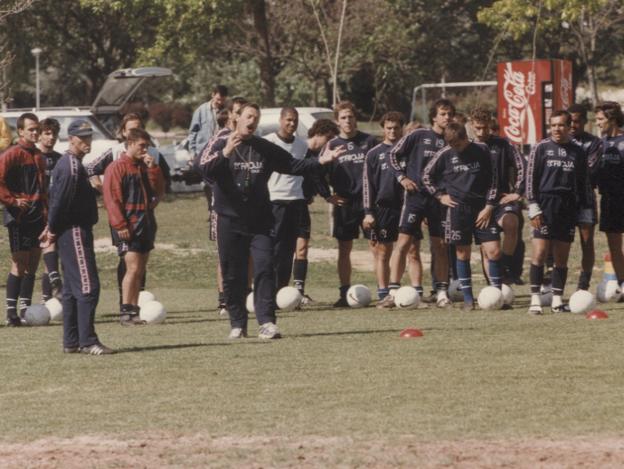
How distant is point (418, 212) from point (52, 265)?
13.5ft

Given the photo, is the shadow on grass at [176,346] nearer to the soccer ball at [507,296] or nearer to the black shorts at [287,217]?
the black shorts at [287,217]

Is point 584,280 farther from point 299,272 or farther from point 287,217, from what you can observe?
point 287,217

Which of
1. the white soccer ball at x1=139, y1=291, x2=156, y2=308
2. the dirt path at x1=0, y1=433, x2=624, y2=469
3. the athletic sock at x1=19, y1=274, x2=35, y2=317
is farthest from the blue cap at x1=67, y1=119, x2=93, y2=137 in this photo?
the dirt path at x1=0, y1=433, x2=624, y2=469

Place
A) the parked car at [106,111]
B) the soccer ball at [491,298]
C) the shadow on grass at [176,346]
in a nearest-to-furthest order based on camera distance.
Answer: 1. the shadow on grass at [176,346]
2. the soccer ball at [491,298]
3. the parked car at [106,111]

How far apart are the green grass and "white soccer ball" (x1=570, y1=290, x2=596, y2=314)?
0.27 metres

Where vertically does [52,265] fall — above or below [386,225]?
below

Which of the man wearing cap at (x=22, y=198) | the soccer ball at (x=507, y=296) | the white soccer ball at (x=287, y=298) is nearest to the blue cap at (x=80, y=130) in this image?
the man wearing cap at (x=22, y=198)

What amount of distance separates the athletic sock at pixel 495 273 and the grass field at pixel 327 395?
60 cm

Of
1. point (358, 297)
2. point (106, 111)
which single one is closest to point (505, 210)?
point (358, 297)

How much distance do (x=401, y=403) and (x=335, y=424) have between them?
776mm

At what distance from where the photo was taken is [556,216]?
14.7 metres

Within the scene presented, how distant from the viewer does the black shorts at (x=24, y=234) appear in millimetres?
14820

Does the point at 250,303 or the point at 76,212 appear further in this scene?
the point at 250,303

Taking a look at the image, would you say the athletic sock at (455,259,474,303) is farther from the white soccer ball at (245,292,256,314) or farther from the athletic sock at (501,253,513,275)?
the white soccer ball at (245,292,256,314)
